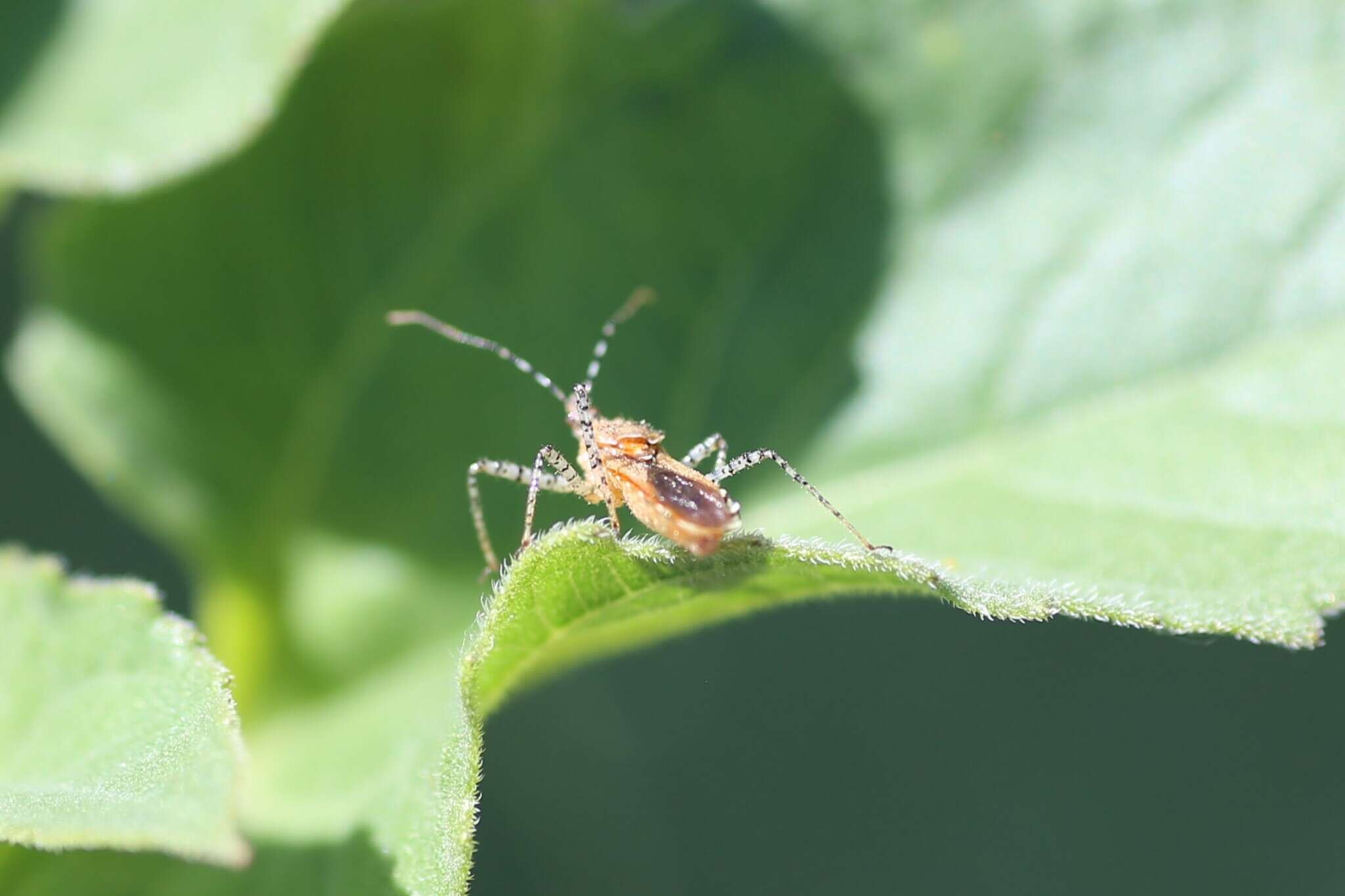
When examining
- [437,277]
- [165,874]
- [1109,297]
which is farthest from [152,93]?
[1109,297]

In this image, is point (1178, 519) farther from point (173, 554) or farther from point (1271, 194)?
point (173, 554)

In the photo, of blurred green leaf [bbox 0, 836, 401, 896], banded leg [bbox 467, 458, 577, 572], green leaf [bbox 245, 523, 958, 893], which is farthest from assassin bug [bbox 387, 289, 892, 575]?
blurred green leaf [bbox 0, 836, 401, 896]

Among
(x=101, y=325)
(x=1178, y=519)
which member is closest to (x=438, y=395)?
(x=101, y=325)

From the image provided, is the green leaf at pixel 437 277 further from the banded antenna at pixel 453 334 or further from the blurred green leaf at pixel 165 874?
the blurred green leaf at pixel 165 874

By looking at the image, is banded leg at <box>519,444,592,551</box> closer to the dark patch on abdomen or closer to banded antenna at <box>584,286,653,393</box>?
banded antenna at <box>584,286,653,393</box>

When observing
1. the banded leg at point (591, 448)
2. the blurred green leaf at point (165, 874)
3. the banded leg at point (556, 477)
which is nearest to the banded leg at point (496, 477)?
the banded leg at point (556, 477)

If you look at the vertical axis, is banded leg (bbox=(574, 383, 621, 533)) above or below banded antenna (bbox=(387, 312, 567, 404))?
below

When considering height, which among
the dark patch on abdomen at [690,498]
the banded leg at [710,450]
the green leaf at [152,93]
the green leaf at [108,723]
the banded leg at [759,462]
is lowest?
the green leaf at [108,723]
